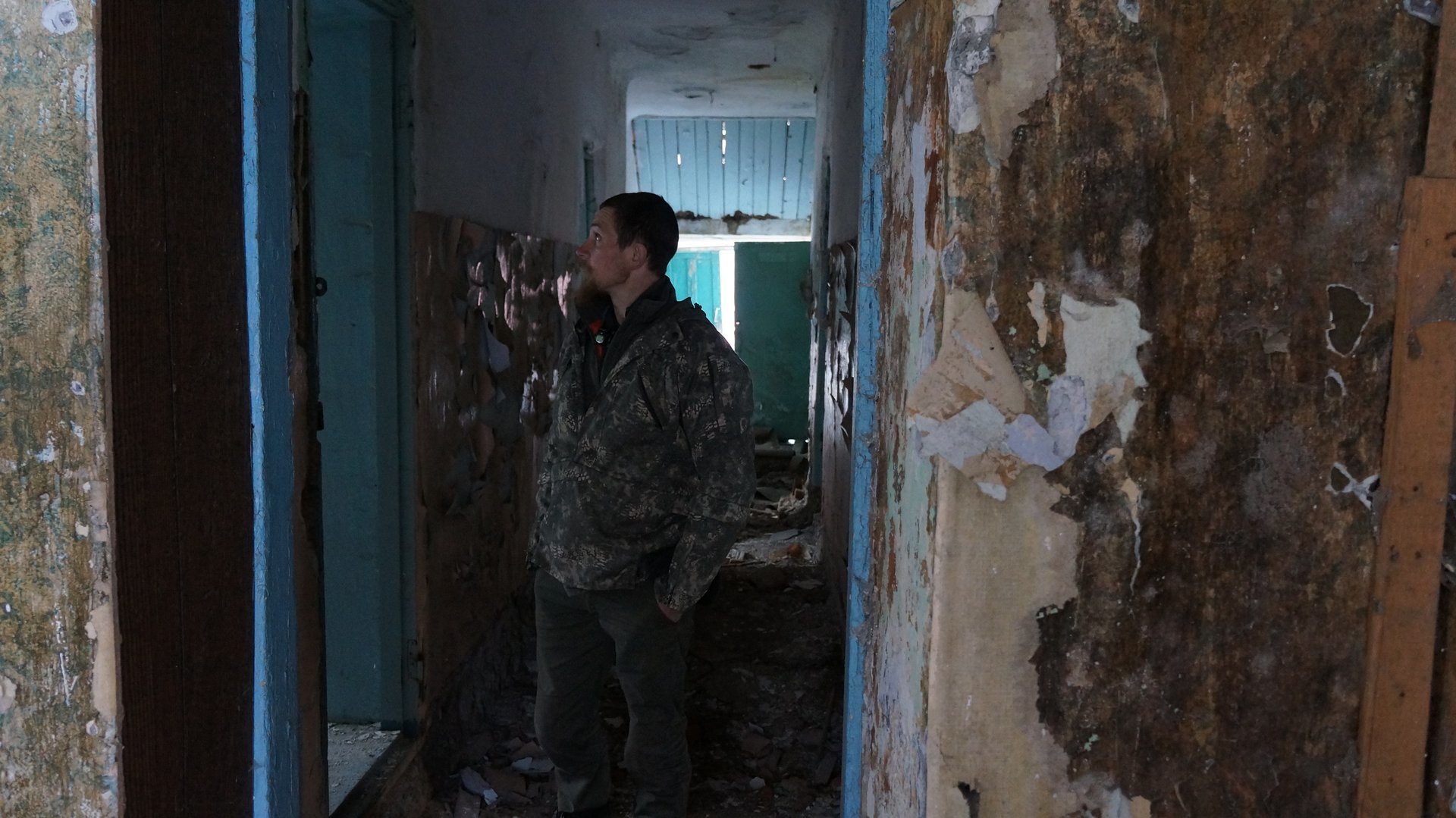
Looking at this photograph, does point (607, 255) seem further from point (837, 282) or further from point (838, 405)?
point (838, 405)

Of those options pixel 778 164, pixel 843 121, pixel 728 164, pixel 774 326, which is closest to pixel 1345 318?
pixel 843 121

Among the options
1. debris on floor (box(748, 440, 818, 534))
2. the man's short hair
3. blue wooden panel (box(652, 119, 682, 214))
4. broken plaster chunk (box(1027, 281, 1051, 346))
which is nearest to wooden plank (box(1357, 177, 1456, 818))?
broken plaster chunk (box(1027, 281, 1051, 346))

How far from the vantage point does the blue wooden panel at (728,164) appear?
29.9ft

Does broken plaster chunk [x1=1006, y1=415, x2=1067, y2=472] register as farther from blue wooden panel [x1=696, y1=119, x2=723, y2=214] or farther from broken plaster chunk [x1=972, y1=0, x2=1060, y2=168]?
blue wooden panel [x1=696, y1=119, x2=723, y2=214]

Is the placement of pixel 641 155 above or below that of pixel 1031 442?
above

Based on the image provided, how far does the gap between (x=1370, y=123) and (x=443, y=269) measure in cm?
234

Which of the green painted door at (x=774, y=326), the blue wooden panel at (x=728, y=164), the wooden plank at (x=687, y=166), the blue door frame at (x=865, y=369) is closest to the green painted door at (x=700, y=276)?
the wooden plank at (x=687, y=166)

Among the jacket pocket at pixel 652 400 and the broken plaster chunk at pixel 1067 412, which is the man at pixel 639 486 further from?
the broken plaster chunk at pixel 1067 412

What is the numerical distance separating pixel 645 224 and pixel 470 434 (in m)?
1.17

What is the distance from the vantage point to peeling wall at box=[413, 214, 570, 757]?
8.98 ft

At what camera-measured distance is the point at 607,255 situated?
2295mm

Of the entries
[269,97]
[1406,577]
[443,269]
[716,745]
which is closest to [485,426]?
[443,269]

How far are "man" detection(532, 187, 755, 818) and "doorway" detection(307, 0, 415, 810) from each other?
0.51 m

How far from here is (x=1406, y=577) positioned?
3.75 feet
